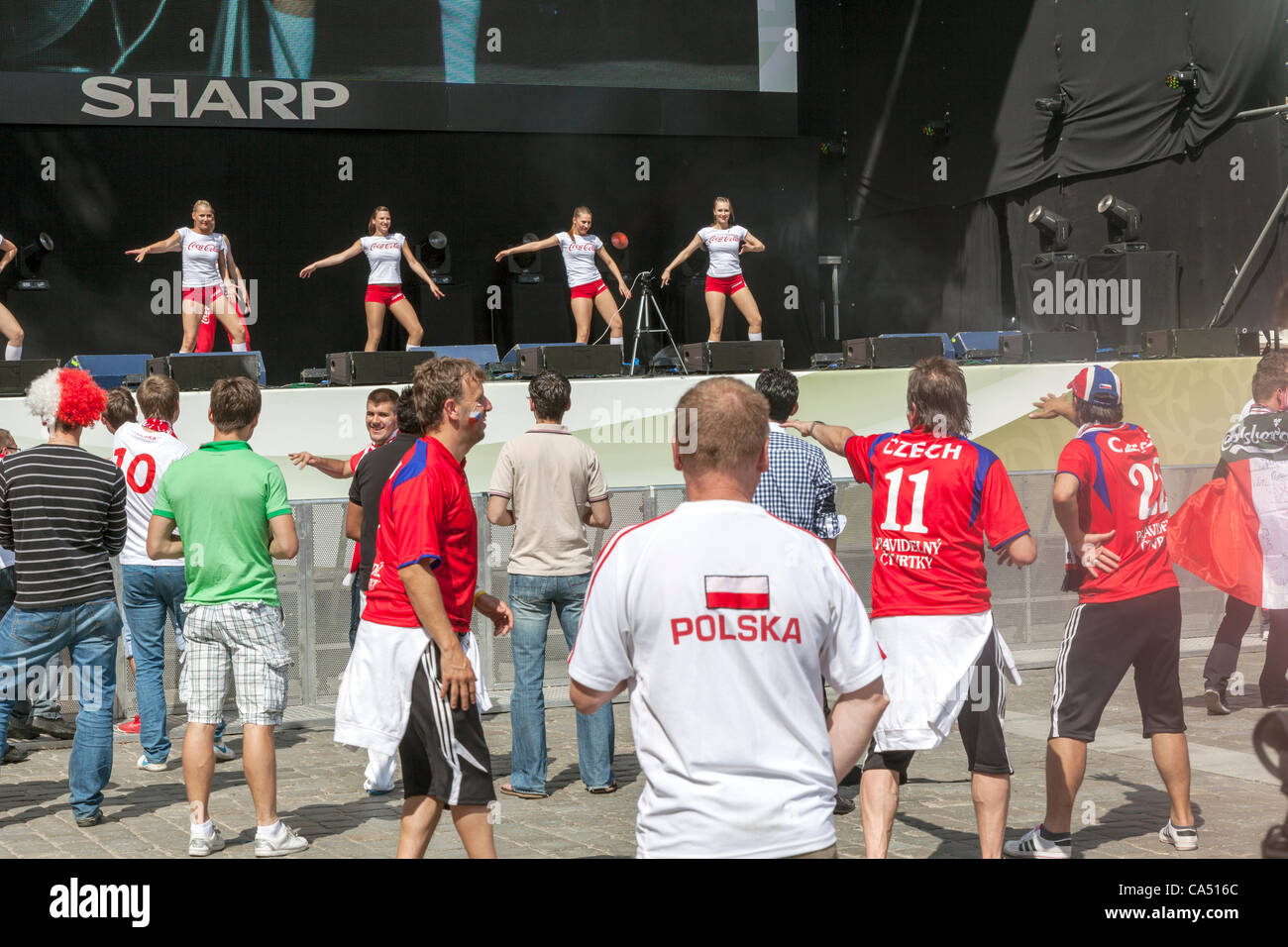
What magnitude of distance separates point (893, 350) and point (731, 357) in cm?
169

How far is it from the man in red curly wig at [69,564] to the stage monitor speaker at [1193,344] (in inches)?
442

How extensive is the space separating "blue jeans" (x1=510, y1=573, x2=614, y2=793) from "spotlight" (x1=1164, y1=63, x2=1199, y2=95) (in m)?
12.6

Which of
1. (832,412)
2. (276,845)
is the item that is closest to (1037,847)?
(276,845)

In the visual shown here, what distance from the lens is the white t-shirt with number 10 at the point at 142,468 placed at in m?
7.30

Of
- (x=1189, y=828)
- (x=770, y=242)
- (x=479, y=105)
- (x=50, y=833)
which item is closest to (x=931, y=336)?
(x=770, y=242)

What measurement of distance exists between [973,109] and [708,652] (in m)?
18.4

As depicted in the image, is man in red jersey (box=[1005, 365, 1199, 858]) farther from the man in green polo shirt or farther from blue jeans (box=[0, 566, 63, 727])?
blue jeans (box=[0, 566, 63, 727])

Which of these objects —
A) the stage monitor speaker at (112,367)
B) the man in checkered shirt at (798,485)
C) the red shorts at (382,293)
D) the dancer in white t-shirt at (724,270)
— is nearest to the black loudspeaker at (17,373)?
the stage monitor speaker at (112,367)

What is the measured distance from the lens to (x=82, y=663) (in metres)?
6.13

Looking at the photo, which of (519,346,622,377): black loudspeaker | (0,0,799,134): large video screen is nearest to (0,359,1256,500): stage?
(519,346,622,377): black loudspeaker

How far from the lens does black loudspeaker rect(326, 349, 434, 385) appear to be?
13.6m

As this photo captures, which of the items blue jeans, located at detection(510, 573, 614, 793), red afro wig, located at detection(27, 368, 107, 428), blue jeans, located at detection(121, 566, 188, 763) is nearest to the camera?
red afro wig, located at detection(27, 368, 107, 428)
